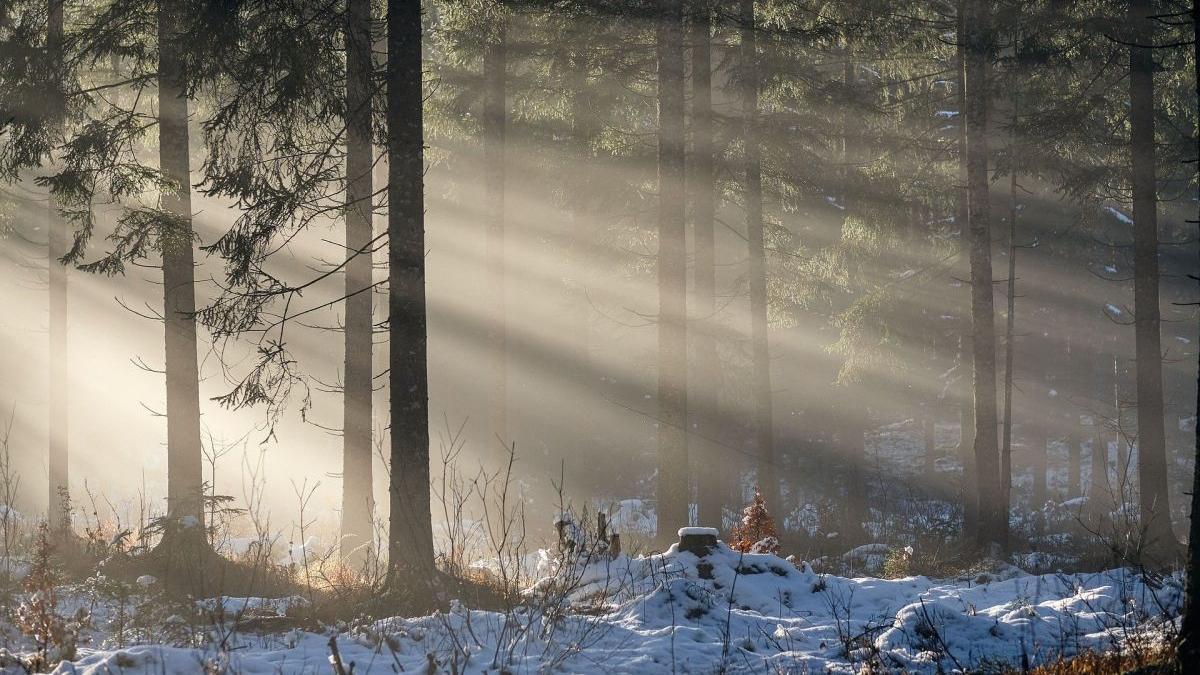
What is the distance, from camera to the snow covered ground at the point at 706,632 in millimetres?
5223

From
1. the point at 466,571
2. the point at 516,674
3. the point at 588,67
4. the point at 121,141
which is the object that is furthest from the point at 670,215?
the point at 516,674

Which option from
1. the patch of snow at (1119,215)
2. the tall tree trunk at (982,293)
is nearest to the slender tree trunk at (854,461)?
the tall tree trunk at (982,293)

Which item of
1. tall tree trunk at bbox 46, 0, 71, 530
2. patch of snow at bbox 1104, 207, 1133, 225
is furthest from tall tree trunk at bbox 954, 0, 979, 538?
tall tree trunk at bbox 46, 0, 71, 530

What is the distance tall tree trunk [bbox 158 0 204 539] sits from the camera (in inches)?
379

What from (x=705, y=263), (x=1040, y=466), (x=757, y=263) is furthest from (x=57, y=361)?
(x=1040, y=466)

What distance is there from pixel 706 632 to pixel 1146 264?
11251 millimetres

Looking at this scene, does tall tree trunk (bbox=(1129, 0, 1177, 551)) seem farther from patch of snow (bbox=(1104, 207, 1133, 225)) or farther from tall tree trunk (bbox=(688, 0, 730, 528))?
patch of snow (bbox=(1104, 207, 1133, 225))

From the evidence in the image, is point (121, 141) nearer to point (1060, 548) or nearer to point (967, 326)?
point (1060, 548)

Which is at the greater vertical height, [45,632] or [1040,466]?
[45,632]

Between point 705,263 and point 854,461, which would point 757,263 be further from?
point 854,461

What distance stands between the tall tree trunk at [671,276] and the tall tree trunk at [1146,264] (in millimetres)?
7148

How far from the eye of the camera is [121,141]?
9344 mm

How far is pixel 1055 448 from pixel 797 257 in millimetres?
21822

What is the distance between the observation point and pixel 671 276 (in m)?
13.1
